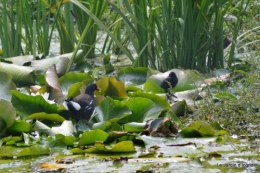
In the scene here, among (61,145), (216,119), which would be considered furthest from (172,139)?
(61,145)

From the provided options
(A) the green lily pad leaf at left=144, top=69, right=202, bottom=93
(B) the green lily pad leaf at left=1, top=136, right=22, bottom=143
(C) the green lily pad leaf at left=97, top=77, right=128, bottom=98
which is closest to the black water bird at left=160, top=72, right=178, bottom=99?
(A) the green lily pad leaf at left=144, top=69, right=202, bottom=93

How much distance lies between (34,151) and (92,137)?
285 millimetres

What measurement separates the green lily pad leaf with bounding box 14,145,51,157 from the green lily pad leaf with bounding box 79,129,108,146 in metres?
0.18

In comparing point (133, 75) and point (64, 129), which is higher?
point (133, 75)

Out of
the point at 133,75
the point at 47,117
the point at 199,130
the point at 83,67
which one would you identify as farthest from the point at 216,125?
the point at 83,67

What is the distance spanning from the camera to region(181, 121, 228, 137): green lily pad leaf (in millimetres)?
2926

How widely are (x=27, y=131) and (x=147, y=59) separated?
1.74m

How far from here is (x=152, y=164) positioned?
2506 millimetres

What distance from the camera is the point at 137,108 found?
316 cm

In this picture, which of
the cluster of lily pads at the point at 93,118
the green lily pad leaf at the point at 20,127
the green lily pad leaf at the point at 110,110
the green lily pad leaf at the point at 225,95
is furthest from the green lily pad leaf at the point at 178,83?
the green lily pad leaf at the point at 20,127

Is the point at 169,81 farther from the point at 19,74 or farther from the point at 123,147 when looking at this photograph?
the point at 123,147

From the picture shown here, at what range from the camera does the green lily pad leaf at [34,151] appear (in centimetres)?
266

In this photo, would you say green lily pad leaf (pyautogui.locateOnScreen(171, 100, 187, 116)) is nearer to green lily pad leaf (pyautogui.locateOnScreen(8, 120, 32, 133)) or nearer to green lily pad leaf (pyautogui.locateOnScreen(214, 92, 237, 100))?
green lily pad leaf (pyautogui.locateOnScreen(214, 92, 237, 100))

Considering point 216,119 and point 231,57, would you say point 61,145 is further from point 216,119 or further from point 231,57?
point 231,57
